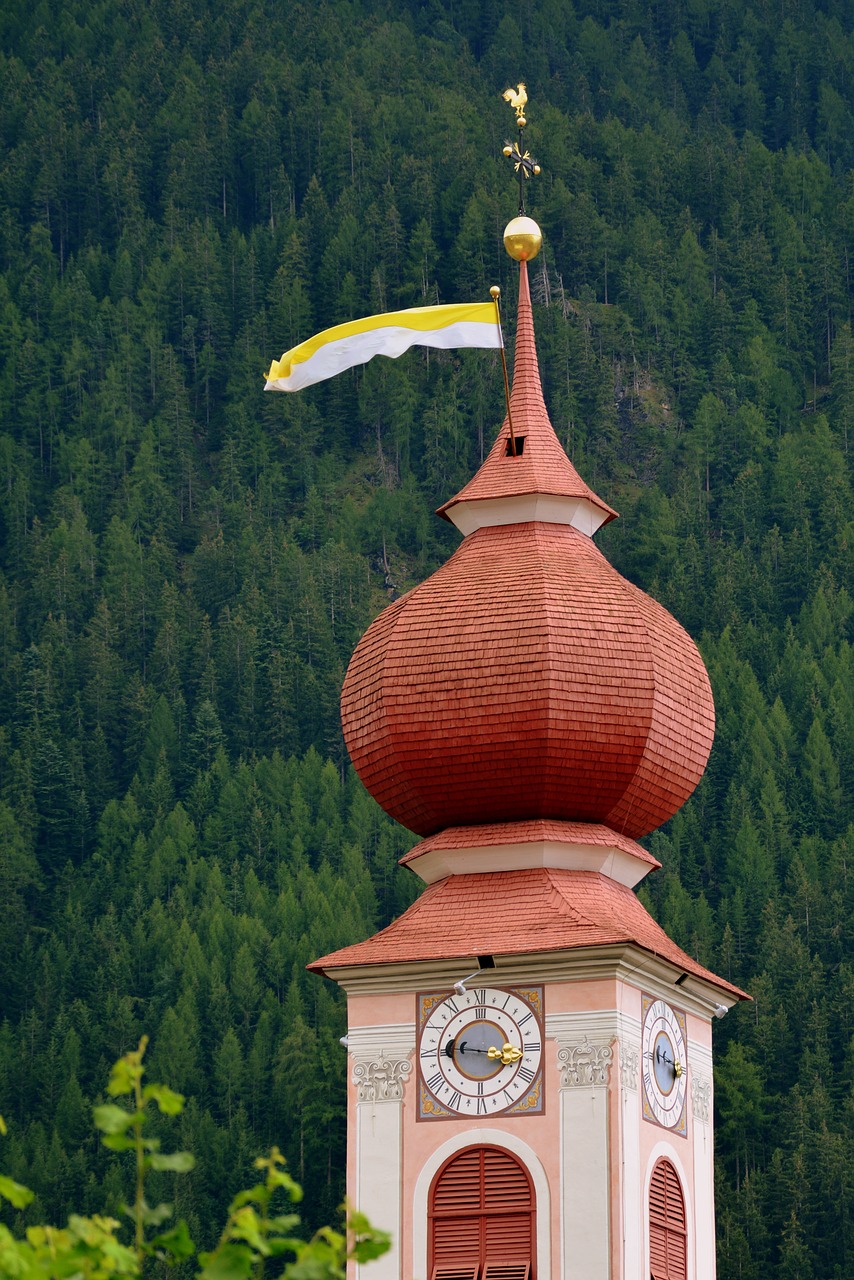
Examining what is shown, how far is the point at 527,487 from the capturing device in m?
28.6

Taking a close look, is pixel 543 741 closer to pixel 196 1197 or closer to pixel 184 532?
pixel 196 1197

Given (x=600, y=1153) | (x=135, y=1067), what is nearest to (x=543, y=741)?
(x=600, y=1153)

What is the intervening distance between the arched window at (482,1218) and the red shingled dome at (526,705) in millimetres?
3165

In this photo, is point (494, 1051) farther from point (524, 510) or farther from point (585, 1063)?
point (524, 510)

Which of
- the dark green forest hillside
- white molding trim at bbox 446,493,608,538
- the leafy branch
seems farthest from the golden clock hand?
the dark green forest hillside

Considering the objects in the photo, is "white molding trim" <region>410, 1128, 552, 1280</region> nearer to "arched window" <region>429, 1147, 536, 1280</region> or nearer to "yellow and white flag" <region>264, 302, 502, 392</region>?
"arched window" <region>429, 1147, 536, 1280</region>

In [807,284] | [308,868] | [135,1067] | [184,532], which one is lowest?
[135,1067]

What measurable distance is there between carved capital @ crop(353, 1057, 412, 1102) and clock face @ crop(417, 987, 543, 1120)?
0.17m

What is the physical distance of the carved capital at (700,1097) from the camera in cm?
2698

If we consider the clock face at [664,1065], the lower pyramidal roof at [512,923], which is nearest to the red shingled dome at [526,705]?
the lower pyramidal roof at [512,923]

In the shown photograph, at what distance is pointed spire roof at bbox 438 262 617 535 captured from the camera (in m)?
28.6

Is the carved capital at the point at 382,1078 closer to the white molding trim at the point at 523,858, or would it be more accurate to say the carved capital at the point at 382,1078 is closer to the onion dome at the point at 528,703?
the white molding trim at the point at 523,858

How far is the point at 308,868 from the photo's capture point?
82375 mm

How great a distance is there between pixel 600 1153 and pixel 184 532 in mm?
87367
